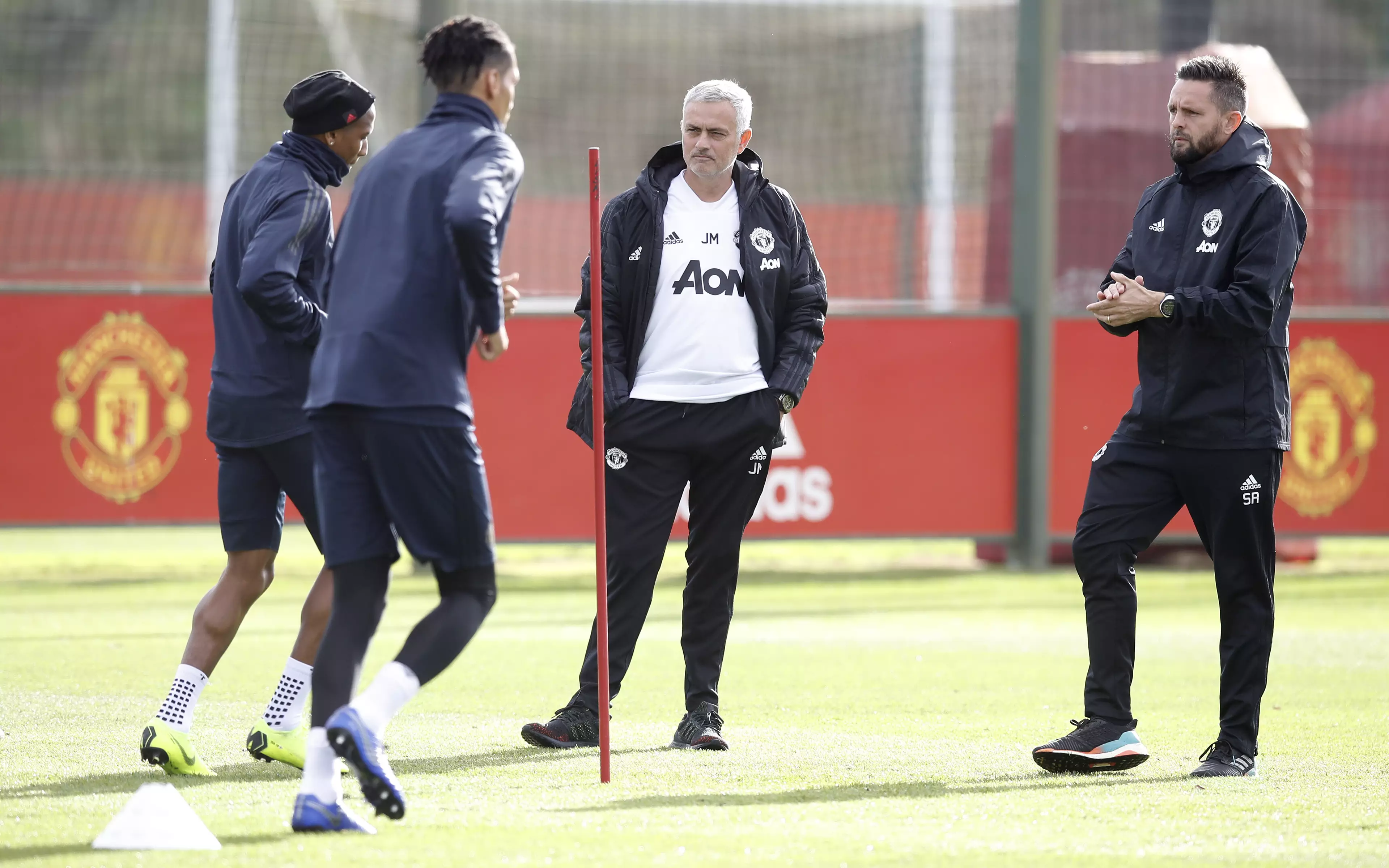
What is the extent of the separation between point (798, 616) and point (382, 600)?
6557 millimetres

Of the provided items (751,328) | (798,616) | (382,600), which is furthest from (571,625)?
(382,600)

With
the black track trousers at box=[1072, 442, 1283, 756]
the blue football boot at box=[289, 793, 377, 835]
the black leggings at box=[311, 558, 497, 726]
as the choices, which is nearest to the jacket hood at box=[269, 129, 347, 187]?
the black leggings at box=[311, 558, 497, 726]

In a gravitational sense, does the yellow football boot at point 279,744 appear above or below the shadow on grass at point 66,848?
below

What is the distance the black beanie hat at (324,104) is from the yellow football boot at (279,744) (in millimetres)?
1834

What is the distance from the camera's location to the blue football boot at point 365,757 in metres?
4.41

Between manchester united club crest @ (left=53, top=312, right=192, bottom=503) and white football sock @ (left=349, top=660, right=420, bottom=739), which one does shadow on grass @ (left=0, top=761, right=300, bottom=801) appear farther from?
manchester united club crest @ (left=53, top=312, right=192, bottom=503)

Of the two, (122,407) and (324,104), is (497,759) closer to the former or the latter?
(324,104)

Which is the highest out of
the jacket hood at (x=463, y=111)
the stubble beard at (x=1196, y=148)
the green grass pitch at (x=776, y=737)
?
the jacket hood at (x=463, y=111)

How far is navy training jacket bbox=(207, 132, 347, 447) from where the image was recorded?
559 centimetres

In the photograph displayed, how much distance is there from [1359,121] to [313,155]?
43.9 feet

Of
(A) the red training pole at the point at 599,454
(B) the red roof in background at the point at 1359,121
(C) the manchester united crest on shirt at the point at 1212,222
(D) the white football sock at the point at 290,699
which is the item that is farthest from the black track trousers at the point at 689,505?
(B) the red roof in background at the point at 1359,121

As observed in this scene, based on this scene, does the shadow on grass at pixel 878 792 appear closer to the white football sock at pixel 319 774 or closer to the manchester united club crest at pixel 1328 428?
the white football sock at pixel 319 774

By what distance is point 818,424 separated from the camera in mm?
13523

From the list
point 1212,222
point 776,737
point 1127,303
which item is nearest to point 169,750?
point 776,737
